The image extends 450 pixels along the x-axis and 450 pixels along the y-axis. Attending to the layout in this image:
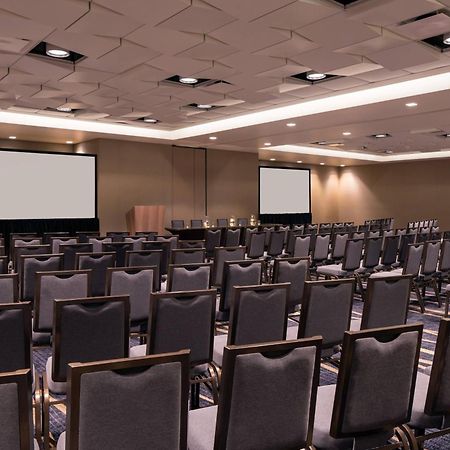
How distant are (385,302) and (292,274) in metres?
1.41

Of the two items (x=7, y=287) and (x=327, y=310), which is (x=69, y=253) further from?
(x=327, y=310)

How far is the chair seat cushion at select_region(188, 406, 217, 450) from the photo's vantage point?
2.05 m

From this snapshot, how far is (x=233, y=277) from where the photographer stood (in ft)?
14.9

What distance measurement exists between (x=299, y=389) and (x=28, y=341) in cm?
148

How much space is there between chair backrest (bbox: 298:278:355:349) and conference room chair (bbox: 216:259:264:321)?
113 centimetres

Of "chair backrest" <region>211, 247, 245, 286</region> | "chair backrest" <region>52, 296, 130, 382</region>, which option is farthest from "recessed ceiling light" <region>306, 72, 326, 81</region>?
"chair backrest" <region>52, 296, 130, 382</region>

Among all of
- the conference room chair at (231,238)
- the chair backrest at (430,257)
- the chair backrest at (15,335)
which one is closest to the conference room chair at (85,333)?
the chair backrest at (15,335)

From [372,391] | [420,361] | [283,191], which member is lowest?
[420,361]

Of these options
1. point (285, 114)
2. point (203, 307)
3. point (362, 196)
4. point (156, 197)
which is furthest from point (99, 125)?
point (362, 196)

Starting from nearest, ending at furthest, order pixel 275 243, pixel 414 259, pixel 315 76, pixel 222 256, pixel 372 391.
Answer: pixel 372 391
pixel 222 256
pixel 414 259
pixel 315 76
pixel 275 243

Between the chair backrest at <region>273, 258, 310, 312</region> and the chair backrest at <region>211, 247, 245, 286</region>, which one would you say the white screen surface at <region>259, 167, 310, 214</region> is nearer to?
the chair backrest at <region>211, 247, 245, 286</region>

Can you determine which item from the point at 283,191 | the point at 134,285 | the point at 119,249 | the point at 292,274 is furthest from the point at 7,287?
the point at 283,191

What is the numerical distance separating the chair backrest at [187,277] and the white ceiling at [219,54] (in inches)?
103

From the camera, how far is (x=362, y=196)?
75.2 ft
